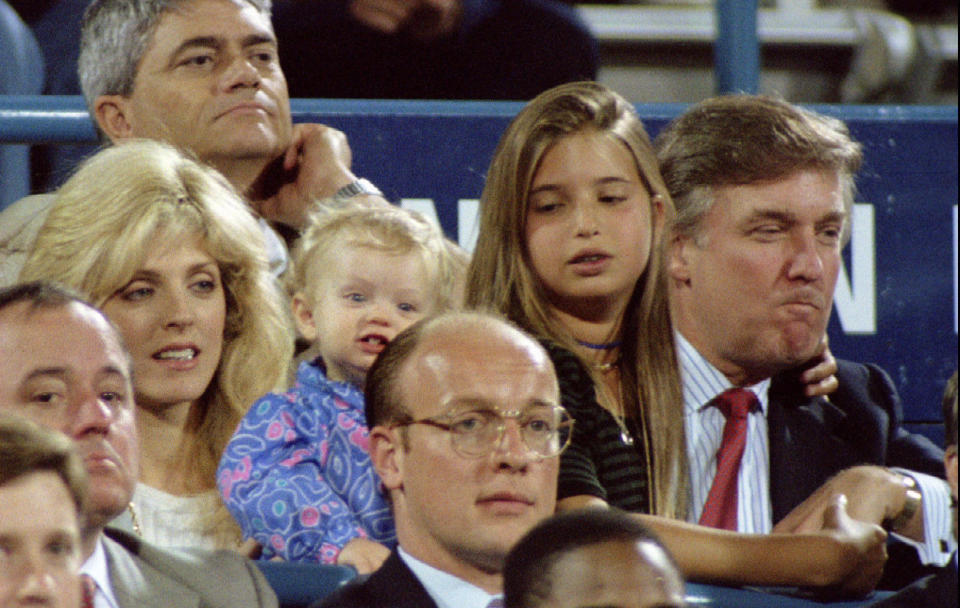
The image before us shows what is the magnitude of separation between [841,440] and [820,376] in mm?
114

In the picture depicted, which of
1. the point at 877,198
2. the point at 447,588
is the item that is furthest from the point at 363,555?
the point at 877,198

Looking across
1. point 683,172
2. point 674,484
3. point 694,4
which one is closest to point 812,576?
point 674,484

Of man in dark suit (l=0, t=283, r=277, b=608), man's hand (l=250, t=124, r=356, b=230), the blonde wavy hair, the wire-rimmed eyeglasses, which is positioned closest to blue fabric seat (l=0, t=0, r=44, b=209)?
man's hand (l=250, t=124, r=356, b=230)

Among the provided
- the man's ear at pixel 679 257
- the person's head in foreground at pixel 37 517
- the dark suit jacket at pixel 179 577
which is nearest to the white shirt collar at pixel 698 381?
the man's ear at pixel 679 257

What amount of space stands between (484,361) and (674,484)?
20.8 inches

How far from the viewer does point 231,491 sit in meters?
2.40

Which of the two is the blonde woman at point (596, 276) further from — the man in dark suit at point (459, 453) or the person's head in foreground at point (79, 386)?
the person's head in foreground at point (79, 386)

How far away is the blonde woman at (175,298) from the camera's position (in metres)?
2.46

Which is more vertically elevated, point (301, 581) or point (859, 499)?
point (301, 581)

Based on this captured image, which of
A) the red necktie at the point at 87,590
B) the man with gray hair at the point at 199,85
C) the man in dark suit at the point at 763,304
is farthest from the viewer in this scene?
the man with gray hair at the point at 199,85

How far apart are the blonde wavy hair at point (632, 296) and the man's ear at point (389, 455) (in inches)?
17.1

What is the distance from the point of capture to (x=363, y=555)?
90.7 inches

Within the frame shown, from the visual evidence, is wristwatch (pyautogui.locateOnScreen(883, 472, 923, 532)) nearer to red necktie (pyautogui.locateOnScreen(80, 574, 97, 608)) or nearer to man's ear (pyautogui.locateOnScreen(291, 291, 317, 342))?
man's ear (pyautogui.locateOnScreen(291, 291, 317, 342))

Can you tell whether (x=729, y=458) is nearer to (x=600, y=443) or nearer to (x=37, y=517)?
(x=600, y=443)
